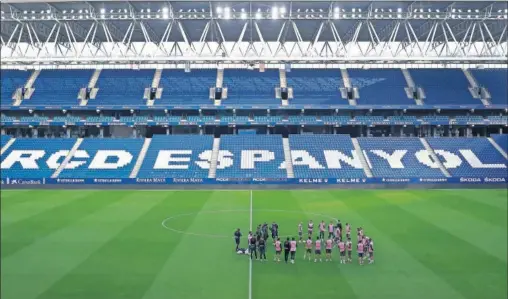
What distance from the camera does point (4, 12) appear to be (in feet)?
120

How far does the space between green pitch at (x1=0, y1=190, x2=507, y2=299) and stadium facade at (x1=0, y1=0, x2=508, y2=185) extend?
10.5m

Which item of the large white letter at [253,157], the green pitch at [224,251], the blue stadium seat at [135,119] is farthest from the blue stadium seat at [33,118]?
the large white letter at [253,157]

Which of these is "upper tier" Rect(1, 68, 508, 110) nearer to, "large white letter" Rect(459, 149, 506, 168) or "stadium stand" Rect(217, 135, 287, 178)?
"stadium stand" Rect(217, 135, 287, 178)

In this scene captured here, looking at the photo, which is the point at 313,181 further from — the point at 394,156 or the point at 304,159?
the point at 394,156

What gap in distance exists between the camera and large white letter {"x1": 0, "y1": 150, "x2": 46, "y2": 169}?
44562 millimetres

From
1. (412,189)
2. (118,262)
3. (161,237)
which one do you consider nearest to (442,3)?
(412,189)

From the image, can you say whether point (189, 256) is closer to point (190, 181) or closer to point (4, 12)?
point (190, 181)

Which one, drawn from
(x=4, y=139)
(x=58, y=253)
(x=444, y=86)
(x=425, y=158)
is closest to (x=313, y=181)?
(x=425, y=158)

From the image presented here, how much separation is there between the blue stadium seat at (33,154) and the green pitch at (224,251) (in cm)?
985

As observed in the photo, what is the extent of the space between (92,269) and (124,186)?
25.6 metres

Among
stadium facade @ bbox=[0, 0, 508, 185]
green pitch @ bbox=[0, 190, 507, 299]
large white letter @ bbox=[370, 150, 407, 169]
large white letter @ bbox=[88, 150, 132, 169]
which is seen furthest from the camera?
Result: large white letter @ bbox=[370, 150, 407, 169]

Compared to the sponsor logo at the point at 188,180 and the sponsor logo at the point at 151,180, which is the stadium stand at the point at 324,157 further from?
the sponsor logo at the point at 151,180

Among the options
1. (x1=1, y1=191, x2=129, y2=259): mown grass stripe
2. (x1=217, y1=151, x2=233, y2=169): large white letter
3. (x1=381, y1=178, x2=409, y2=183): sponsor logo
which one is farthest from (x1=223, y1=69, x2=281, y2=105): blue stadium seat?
(x1=1, y1=191, x2=129, y2=259): mown grass stripe

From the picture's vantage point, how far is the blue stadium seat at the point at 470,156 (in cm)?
4428
